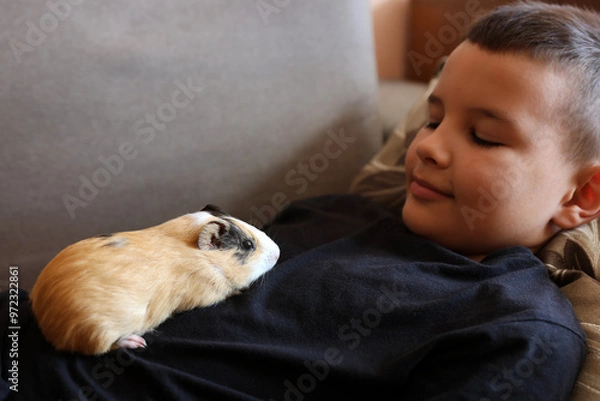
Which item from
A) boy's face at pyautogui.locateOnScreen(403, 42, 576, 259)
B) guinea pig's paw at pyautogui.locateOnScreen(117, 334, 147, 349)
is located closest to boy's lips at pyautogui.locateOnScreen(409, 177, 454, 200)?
boy's face at pyautogui.locateOnScreen(403, 42, 576, 259)

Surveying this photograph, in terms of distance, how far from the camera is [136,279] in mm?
764

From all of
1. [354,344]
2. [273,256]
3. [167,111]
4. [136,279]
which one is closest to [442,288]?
[354,344]

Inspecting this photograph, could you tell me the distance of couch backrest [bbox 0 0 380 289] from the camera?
1043 mm

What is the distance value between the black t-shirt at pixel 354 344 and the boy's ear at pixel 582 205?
0.15 metres

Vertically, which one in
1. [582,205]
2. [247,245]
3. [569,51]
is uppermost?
[569,51]

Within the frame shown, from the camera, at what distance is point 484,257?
997 mm

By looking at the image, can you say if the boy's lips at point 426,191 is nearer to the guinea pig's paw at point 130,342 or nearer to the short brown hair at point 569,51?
the short brown hair at point 569,51

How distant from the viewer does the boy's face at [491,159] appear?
3.01ft

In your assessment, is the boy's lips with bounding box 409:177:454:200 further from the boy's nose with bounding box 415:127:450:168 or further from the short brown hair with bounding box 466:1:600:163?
the short brown hair with bounding box 466:1:600:163

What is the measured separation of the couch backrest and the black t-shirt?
0.29 metres

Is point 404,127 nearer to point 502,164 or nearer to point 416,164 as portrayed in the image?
point 416,164

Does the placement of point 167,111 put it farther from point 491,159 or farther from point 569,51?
point 569,51

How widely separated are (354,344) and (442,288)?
6.6 inches

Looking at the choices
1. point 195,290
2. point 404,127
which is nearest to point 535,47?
point 404,127
